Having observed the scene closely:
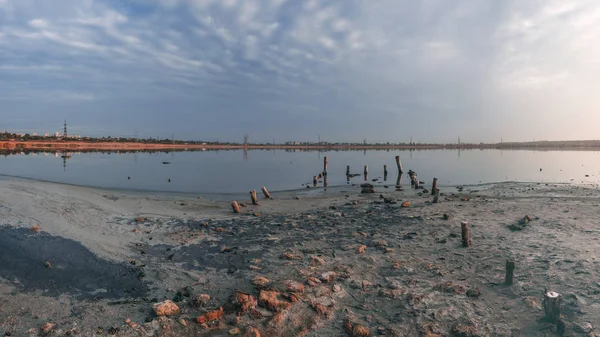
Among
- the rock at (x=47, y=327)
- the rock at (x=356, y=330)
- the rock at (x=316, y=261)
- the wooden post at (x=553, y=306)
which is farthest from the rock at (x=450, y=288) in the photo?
the rock at (x=47, y=327)

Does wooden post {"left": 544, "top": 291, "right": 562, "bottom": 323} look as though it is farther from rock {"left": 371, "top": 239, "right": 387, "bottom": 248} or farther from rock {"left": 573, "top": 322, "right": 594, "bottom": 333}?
rock {"left": 371, "top": 239, "right": 387, "bottom": 248}

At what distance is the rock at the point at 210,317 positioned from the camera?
589cm

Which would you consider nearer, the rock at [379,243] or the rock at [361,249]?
the rock at [361,249]

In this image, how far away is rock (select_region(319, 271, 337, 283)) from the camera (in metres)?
7.51

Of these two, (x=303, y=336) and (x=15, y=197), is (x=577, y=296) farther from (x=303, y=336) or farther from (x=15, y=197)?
(x=15, y=197)

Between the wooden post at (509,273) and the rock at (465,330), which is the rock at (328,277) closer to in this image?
the rock at (465,330)

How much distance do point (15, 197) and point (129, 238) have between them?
6.91 meters

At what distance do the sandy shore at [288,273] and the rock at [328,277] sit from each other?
0.03 m

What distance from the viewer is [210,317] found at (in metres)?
5.98

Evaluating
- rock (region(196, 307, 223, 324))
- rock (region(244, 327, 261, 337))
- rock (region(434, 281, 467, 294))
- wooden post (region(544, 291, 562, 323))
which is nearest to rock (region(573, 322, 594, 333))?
wooden post (region(544, 291, 562, 323))

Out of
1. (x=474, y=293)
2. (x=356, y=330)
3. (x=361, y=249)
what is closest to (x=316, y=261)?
(x=361, y=249)

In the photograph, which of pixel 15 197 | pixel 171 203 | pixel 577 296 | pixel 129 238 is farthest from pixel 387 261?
pixel 15 197

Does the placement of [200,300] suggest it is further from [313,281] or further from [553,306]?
[553,306]

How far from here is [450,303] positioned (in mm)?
6801
